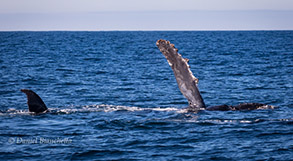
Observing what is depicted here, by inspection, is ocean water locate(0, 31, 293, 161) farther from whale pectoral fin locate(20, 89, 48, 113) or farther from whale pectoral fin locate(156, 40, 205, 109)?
whale pectoral fin locate(156, 40, 205, 109)

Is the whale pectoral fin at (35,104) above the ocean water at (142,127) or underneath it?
above

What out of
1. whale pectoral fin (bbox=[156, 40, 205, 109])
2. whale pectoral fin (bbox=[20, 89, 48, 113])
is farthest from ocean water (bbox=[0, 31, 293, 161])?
whale pectoral fin (bbox=[156, 40, 205, 109])

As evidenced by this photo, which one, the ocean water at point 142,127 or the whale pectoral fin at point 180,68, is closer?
the ocean water at point 142,127

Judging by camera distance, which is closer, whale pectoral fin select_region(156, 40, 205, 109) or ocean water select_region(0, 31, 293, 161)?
ocean water select_region(0, 31, 293, 161)


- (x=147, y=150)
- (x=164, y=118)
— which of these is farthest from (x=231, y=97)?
(x=147, y=150)

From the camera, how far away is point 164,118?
12.3 metres

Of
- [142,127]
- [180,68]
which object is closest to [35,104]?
[142,127]

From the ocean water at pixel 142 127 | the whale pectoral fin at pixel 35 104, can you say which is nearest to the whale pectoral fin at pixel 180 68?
the ocean water at pixel 142 127

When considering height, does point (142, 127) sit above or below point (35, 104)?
below

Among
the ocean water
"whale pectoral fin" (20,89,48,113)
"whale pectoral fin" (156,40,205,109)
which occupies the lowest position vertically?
the ocean water

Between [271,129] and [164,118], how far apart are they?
306 centimetres

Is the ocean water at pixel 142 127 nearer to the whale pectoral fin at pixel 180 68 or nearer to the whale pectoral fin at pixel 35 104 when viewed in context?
the whale pectoral fin at pixel 35 104

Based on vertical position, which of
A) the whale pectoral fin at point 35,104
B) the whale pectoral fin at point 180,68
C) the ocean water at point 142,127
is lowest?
the ocean water at point 142,127

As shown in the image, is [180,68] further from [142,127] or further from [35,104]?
[35,104]
